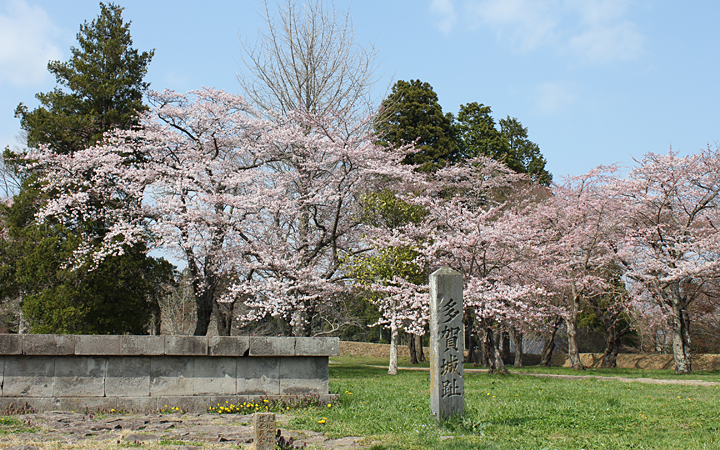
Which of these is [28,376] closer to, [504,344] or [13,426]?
[13,426]

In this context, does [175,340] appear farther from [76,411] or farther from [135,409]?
[76,411]

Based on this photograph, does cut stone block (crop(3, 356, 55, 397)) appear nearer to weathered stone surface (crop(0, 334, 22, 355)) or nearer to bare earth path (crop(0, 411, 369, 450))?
weathered stone surface (crop(0, 334, 22, 355))

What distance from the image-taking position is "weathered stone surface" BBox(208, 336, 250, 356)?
27.3 ft

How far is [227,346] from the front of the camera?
8.36m

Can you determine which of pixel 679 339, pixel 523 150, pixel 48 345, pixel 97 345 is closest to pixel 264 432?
pixel 97 345

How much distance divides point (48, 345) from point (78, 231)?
9.53 meters

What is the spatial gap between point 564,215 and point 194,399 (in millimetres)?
18654

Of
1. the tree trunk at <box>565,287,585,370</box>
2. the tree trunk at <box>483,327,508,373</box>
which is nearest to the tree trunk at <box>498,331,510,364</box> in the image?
the tree trunk at <box>565,287,585,370</box>

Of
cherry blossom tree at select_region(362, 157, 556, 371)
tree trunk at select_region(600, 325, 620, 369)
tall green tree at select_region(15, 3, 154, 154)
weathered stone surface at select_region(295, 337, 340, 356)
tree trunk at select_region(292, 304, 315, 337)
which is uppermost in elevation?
tall green tree at select_region(15, 3, 154, 154)

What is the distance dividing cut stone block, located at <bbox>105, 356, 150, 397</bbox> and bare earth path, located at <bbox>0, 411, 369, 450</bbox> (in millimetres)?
432

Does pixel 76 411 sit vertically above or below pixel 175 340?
below

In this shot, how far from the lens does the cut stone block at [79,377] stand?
7.99 metres

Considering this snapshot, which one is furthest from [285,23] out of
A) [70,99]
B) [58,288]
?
[58,288]

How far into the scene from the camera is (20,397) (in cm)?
786
